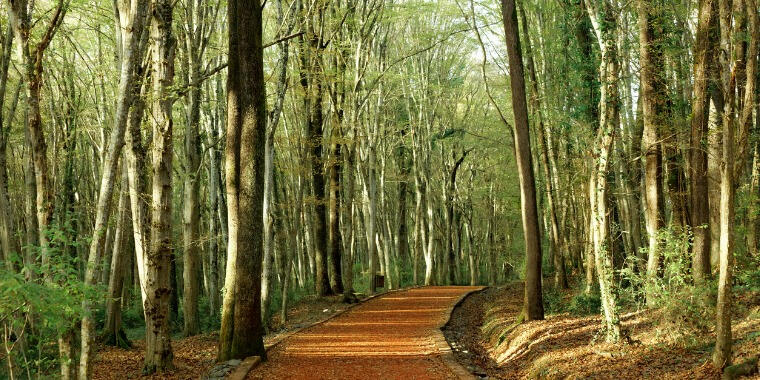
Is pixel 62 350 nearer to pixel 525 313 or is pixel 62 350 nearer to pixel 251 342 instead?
pixel 251 342

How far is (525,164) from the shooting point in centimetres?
1350

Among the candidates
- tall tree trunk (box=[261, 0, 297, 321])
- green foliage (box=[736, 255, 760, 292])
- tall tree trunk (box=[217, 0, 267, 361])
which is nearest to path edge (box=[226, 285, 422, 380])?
tall tree trunk (box=[217, 0, 267, 361])

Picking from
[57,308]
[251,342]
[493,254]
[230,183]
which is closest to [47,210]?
[230,183]

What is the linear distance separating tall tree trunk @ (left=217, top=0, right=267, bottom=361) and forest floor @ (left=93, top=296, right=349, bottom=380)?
0.98 metres

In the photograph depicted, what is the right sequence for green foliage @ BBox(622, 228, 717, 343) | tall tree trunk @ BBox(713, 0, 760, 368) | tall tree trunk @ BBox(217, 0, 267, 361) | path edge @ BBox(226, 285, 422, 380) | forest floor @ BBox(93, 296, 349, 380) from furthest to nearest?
forest floor @ BBox(93, 296, 349, 380)
tall tree trunk @ BBox(217, 0, 267, 361)
path edge @ BBox(226, 285, 422, 380)
green foliage @ BBox(622, 228, 717, 343)
tall tree trunk @ BBox(713, 0, 760, 368)

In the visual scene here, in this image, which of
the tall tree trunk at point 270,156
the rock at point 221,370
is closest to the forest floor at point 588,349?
the rock at point 221,370

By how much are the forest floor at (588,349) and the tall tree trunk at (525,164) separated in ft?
1.96

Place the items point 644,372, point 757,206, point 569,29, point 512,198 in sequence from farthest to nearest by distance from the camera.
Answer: point 512,198, point 569,29, point 757,206, point 644,372

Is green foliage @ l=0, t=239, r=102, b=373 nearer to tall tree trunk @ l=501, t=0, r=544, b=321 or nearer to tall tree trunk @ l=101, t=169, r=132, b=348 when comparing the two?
tall tree trunk @ l=101, t=169, r=132, b=348

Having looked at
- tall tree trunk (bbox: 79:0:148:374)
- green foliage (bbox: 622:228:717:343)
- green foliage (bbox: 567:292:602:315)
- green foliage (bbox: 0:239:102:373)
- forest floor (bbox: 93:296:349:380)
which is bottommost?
forest floor (bbox: 93:296:349:380)

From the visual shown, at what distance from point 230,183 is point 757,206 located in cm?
1048

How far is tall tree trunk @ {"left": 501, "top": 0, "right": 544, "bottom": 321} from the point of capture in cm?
1323

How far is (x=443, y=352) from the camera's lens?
10.9m

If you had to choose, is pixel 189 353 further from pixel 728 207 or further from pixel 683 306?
pixel 728 207
